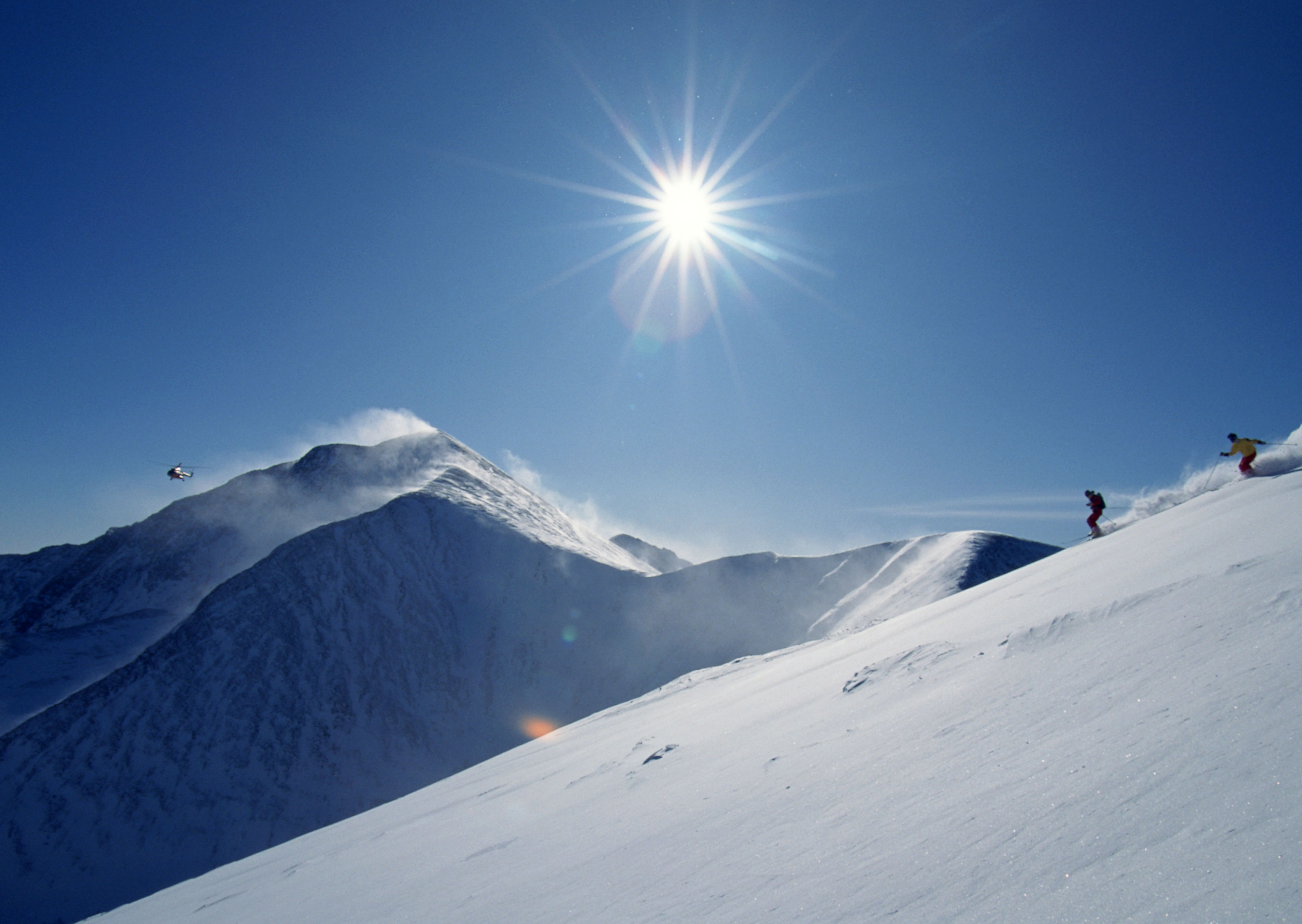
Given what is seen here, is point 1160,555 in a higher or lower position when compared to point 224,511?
lower

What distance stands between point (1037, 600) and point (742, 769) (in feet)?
12.7

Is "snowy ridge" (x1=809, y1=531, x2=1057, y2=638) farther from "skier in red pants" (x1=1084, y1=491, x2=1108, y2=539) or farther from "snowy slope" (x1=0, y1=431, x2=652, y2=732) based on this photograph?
"skier in red pants" (x1=1084, y1=491, x2=1108, y2=539)

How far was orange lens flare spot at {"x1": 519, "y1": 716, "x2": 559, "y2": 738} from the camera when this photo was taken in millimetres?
56531

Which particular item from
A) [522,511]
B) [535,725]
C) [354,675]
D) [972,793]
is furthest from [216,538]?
[972,793]

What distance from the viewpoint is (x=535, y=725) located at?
2258 inches

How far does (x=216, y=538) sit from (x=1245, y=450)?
120158mm

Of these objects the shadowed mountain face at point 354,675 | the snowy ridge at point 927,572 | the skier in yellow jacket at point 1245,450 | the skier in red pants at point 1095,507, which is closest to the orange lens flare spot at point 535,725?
the shadowed mountain face at point 354,675

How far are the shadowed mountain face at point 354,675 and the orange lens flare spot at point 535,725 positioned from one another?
0.87 feet

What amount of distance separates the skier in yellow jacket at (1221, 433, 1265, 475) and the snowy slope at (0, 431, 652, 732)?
6540 cm

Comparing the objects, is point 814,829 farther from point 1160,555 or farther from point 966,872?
point 1160,555

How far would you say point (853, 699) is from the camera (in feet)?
18.2

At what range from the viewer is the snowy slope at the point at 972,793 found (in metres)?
1.88

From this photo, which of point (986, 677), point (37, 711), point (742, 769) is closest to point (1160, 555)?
point (986, 677)

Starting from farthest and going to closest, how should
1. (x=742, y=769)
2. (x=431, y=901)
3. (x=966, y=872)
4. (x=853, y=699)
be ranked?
(x=853, y=699) → (x=742, y=769) → (x=431, y=901) → (x=966, y=872)
